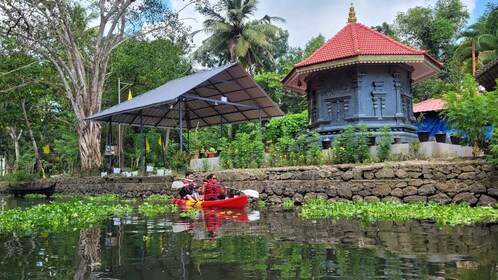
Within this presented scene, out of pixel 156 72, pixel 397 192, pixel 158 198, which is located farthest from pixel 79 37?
pixel 397 192

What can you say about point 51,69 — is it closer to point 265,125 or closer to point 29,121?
point 29,121

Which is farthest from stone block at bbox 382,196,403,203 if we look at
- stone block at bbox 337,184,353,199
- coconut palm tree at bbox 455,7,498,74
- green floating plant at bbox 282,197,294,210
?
coconut palm tree at bbox 455,7,498,74

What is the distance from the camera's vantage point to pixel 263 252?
5801 millimetres

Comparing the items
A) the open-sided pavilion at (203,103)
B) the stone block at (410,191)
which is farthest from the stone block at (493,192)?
the open-sided pavilion at (203,103)

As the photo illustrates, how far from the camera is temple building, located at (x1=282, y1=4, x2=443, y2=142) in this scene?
16.2 meters

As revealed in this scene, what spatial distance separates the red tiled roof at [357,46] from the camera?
53.3 feet

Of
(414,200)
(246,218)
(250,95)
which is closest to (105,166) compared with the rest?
→ (250,95)

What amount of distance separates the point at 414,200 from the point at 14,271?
9.18 m

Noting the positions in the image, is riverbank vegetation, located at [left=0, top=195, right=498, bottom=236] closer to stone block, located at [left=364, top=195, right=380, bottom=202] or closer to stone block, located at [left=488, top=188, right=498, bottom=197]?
stone block, located at [left=364, top=195, right=380, bottom=202]

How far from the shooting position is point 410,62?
16.2 m

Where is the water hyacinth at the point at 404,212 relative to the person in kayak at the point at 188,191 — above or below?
below

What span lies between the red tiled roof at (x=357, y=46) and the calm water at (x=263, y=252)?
917 cm

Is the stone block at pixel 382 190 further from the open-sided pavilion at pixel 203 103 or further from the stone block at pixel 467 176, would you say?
the open-sided pavilion at pixel 203 103

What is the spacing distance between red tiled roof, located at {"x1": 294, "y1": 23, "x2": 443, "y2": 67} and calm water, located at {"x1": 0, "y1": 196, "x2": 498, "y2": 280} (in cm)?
917
